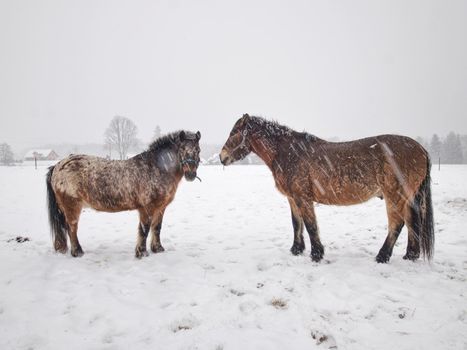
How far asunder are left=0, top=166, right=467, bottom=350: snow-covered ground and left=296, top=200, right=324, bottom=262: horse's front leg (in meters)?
0.26

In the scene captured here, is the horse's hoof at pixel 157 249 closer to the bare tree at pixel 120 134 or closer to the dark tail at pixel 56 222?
the dark tail at pixel 56 222

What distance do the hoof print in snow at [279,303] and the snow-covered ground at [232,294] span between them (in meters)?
0.03

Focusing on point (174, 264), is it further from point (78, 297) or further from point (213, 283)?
point (78, 297)

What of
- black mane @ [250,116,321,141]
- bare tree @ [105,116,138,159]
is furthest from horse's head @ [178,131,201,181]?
bare tree @ [105,116,138,159]

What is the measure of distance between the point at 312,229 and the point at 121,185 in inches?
149

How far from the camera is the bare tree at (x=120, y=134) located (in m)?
50.6

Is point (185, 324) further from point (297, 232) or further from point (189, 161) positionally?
point (297, 232)

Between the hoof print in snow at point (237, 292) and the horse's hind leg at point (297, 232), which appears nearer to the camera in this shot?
the hoof print in snow at point (237, 292)

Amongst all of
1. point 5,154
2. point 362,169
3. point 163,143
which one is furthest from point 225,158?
point 5,154

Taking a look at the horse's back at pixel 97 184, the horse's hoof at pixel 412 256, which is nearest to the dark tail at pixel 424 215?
the horse's hoof at pixel 412 256

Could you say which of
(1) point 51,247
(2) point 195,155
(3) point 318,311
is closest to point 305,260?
(3) point 318,311

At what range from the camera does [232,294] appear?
12.4ft

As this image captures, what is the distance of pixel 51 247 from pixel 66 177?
1.89 meters

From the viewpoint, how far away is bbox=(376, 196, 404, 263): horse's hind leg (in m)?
4.69
